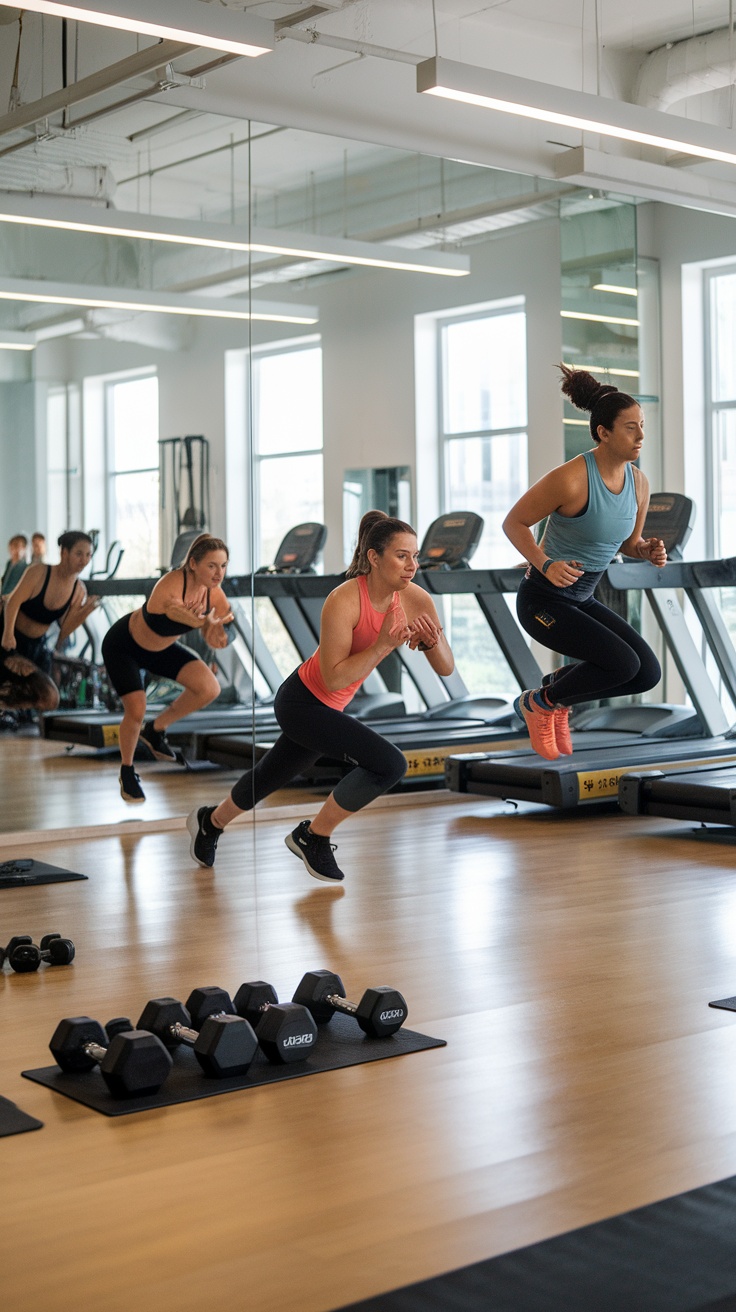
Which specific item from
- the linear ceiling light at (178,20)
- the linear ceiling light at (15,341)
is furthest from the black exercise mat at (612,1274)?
the linear ceiling light at (15,341)

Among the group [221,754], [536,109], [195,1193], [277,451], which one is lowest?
[195,1193]

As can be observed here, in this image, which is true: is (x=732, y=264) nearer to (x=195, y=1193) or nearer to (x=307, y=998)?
(x=307, y=998)

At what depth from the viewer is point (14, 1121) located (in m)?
2.50

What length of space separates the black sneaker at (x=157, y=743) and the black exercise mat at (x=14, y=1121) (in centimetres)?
343

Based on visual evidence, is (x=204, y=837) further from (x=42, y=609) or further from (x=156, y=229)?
(x=156, y=229)

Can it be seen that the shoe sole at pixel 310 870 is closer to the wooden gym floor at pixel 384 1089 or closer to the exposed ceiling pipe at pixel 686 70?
the wooden gym floor at pixel 384 1089

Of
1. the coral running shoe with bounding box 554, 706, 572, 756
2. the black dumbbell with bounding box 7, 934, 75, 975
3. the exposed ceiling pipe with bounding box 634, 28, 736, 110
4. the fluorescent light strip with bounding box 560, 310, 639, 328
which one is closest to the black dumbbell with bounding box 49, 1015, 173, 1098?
the black dumbbell with bounding box 7, 934, 75, 975

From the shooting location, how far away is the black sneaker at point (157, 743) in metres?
6.00

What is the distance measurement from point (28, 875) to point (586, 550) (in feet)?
7.20

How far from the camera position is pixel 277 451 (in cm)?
704

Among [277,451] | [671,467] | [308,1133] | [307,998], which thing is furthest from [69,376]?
[671,467]

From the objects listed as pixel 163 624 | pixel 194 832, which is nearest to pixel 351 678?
pixel 194 832

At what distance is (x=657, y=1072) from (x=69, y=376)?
3885 mm

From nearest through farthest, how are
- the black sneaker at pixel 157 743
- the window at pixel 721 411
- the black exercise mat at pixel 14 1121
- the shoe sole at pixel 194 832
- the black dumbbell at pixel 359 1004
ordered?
the black exercise mat at pixel 14 1121, the black dumbbell at pixel 359 1004, the shoe sole at pixel 194 832, the black sneaker at pixel 157 743, the window at pixel 721 411
